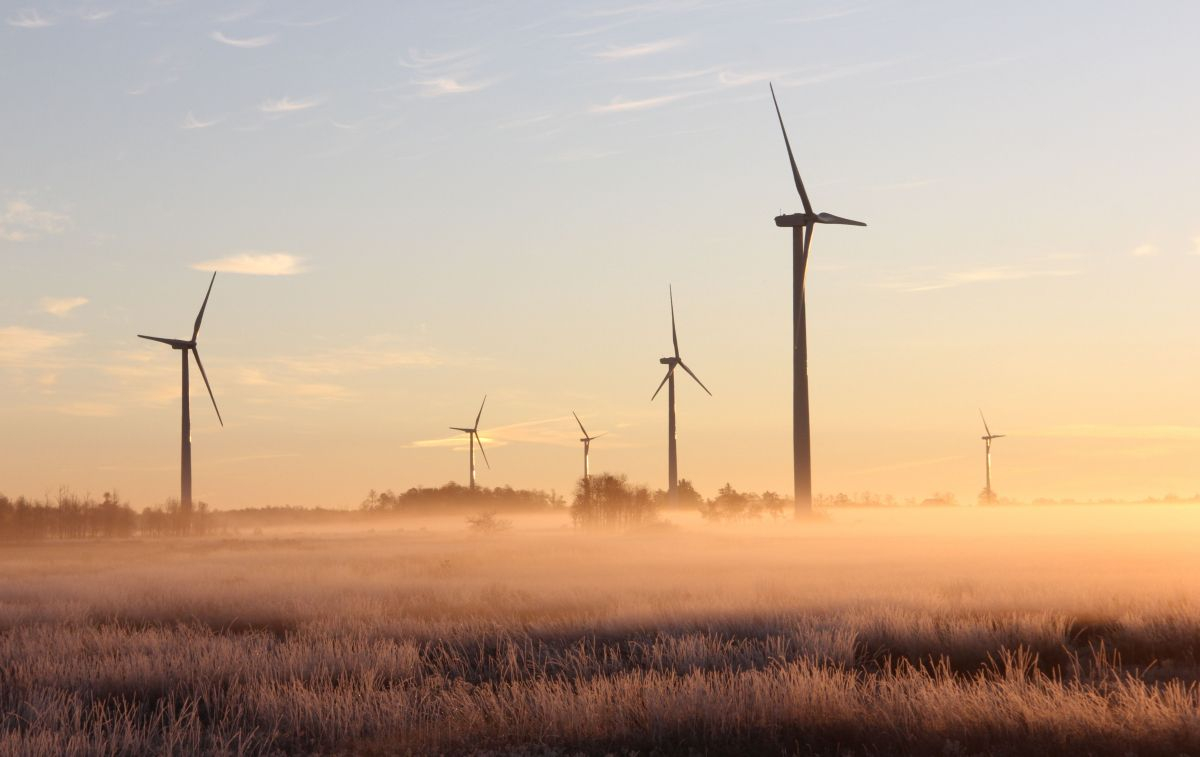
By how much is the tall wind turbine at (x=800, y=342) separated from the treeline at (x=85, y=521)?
41.6 meters

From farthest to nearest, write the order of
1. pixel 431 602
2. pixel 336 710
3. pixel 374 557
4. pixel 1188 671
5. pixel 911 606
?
pixel 374 557, pixel 431 602, pixel 911 606, pixel 1188 671, pixel 336 710

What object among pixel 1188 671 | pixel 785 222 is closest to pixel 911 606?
pixel 1188 671

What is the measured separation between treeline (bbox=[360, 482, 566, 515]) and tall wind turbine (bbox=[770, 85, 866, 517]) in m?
87.2

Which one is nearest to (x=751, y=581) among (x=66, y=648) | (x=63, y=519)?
(x=66, y=648)

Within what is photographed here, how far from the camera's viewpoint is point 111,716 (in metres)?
14.5

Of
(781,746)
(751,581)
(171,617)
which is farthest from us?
(751,581)

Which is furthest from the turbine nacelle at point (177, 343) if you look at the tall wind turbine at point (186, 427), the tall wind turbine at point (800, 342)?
the tall wind turbine at point (800, 342)

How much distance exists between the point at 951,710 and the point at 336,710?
6.77m

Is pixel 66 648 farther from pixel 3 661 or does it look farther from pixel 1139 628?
pixel 1139 628

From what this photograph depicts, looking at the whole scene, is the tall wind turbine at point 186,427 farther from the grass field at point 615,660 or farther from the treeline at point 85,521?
the grass field at point 615,660

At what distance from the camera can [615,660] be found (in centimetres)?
1725

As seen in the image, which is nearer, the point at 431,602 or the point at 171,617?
the point at 171,617

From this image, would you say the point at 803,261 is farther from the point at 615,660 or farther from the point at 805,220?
the point at 615,660

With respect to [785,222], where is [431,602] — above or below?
below
